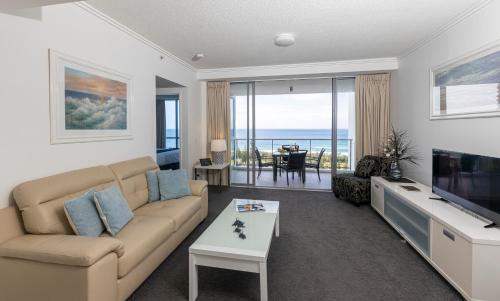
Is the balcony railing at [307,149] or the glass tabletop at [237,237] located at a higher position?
the balcony railing at [307,149]

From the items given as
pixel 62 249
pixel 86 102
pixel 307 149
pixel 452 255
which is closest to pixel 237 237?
pixel 62 249

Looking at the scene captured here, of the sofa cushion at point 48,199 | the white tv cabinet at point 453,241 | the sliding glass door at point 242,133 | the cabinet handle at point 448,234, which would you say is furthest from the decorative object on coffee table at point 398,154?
the sofa cushion at point 48,199

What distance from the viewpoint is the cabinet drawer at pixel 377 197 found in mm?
3439

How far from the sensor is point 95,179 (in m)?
2.32

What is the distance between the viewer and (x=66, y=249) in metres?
1.47

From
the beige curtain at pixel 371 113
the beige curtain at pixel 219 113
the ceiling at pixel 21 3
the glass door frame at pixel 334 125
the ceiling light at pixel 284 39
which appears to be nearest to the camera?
the ceiling at pixel 21 3

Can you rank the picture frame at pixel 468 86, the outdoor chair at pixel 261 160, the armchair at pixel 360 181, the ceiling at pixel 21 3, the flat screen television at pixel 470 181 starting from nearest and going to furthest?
the ceiling at pixel 21 3 → the flat screen television at pixel 470 181 → the picture frame at pixel 468 86 → the armchair at pixel 360 181 → the outdoor chair at pixel 261 160

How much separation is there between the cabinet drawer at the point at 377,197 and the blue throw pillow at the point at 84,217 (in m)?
3.40

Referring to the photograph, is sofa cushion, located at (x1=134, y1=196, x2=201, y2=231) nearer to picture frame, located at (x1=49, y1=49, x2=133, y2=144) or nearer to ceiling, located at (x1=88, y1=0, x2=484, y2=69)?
picture frame, located at (x1=49, y1=49, x2=133, y2=144)

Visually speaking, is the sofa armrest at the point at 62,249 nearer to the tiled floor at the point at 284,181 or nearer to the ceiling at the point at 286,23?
the ceiling at the point at 286,23

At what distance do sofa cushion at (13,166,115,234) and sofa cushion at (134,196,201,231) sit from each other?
0.65m

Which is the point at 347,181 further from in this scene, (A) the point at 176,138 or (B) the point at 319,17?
(A) the point at 176,138

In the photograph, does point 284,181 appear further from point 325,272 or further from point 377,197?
point 325,272

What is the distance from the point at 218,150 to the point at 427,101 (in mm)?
3619
